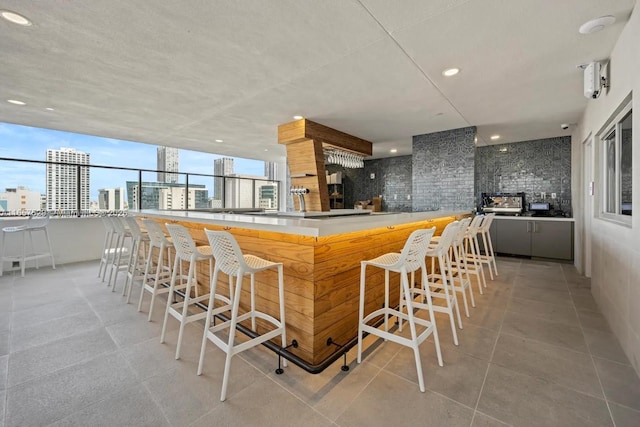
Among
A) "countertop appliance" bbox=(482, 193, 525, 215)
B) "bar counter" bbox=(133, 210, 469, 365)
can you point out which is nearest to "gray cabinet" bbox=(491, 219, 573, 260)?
"countertop appliance" bbox=(482, 193, 525, 215)

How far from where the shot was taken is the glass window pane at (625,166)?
236cm

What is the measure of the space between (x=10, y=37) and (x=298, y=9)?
239cm

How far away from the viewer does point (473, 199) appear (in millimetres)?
4797

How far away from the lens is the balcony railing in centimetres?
480

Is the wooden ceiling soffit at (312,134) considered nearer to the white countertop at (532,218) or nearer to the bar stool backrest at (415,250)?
the bar stool backrest at (415,250)

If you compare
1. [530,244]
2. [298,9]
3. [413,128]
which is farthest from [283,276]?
[530,244]

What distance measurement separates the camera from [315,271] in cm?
180

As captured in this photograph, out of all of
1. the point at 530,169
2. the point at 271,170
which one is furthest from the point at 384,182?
the point at 271,170

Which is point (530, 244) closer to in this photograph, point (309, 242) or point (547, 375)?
point (547, 375)

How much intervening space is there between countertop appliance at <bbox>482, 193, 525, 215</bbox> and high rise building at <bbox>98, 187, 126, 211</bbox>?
7.94 meters

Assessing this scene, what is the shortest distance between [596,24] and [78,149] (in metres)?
7.59

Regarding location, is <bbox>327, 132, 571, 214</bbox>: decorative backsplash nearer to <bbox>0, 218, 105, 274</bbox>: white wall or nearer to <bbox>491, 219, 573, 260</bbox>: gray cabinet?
<bbox>491, 219, 573, 260</bbox>: gray cabinet

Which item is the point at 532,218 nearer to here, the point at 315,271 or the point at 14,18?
the point at 315,271

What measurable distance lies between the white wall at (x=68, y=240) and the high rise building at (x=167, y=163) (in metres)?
→ 1.67
